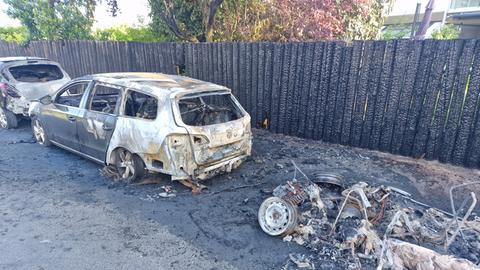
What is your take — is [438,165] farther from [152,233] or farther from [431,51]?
[152,233]

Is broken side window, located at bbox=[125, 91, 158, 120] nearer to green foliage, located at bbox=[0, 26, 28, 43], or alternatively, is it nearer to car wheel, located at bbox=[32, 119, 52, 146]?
car wheel, located at bbox=[32, 119, 52, 146]

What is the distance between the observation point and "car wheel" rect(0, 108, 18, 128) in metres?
7.47

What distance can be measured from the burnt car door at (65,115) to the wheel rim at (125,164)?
1119 millimetres

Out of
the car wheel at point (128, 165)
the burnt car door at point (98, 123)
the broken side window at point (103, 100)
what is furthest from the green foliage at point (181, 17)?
the car wheel at point (128, 165)

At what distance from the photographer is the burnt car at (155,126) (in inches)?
159

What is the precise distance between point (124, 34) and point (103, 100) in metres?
10.0

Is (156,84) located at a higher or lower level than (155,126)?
higher

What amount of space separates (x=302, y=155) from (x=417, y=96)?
2.28 meters

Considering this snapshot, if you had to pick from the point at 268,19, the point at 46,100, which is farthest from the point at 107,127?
the point at 268,19

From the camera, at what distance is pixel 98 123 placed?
4.72m

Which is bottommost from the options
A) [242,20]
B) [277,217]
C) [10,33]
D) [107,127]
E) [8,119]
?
[277,217]

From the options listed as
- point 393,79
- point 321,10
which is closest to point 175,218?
point 393,79

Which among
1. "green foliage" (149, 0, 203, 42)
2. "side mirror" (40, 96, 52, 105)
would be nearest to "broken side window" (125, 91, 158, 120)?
"side mirror" (40, 96, 52, 105)

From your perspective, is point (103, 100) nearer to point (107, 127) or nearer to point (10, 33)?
point (107, 127)
